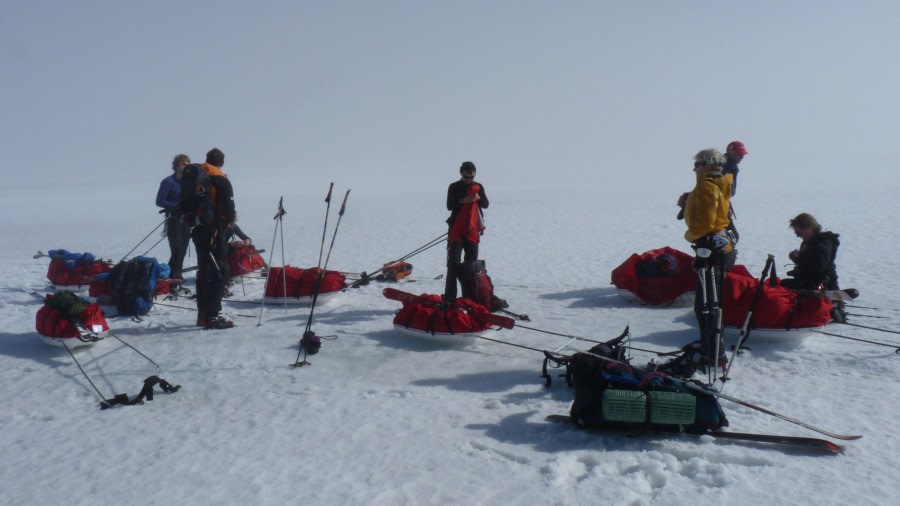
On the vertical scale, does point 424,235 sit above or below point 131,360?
above

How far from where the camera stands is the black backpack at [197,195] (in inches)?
262

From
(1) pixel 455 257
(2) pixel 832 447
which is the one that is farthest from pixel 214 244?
(2) pixel 832 447

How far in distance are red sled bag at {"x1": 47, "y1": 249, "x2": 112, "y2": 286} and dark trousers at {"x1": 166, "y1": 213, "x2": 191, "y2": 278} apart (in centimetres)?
80

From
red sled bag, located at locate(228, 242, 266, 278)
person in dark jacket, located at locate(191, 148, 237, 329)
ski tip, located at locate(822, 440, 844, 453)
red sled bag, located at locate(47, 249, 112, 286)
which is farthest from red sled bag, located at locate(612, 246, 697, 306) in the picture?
red sled bag, located at locate(47, 249, 112, 286)

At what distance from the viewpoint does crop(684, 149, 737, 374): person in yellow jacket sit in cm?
499

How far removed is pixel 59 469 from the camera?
157 inches

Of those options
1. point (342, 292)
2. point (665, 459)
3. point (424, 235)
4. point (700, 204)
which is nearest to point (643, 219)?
point (424, 235)

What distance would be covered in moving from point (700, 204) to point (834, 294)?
1756 mm

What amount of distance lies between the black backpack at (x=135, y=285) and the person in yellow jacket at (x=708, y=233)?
572 centimetres

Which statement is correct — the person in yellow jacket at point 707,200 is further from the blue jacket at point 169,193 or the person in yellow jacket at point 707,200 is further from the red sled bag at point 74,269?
the red sled bag at point 74,269

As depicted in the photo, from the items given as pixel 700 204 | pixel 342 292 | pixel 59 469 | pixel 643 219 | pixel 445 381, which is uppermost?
pixel 643 219

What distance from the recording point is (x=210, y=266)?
6.86 m

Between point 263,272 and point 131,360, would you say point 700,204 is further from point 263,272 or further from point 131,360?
point 263,272

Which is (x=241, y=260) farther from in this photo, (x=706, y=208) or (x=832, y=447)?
(x=832, y=447)
